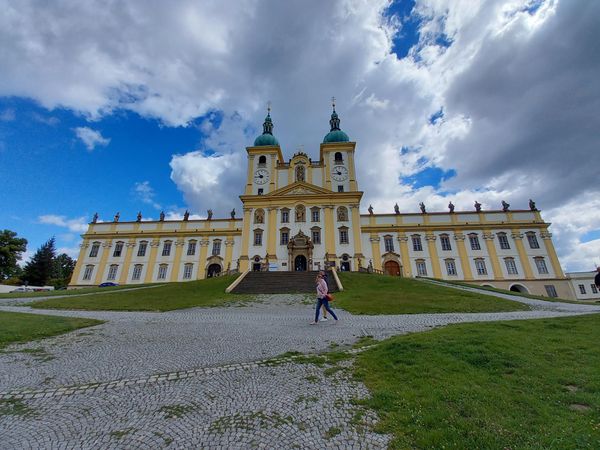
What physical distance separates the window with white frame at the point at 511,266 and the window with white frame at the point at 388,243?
13.7 metres

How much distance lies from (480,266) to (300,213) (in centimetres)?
2347

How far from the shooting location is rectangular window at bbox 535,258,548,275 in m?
35.1

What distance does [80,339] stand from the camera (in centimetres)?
777

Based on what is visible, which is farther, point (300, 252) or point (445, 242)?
point (445, 242)

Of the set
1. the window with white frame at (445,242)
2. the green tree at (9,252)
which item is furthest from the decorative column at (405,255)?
the green tree at (9,252)

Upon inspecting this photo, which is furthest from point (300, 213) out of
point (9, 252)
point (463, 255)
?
point (9, 252)

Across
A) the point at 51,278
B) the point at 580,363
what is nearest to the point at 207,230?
the point at 51,278

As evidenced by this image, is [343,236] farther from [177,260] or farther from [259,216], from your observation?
[177,260]

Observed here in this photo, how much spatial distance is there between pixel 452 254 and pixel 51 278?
69626mm

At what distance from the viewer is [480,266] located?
36.2m

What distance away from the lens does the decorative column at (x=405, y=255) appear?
36.8 metres

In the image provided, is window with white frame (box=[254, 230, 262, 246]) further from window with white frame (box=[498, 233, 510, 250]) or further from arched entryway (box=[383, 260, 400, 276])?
window with white frame (box=[498, 233, 510, 250])

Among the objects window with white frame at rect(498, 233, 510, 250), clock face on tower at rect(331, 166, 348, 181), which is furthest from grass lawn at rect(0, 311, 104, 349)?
window with white frame at rect(498, 233, 510, 250)

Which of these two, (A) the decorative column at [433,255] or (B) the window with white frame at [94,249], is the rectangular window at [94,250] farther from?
(A) the decorative column at [433,255]
